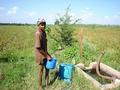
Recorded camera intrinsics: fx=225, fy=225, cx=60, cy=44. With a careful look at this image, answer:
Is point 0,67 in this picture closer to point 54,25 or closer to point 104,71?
point 104,71

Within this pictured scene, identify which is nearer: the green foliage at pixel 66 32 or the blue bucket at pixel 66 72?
the blue bucket at pixel 66 72

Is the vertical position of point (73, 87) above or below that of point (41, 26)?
below

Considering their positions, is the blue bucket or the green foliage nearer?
the blue bucket

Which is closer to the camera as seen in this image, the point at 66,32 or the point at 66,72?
the point at 66,72

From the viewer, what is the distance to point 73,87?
276 inches

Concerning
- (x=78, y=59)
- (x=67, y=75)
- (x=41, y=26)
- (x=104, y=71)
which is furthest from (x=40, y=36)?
(x=78, y=59)

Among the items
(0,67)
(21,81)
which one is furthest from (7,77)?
(0,67)

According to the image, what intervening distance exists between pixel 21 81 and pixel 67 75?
64.6 inches

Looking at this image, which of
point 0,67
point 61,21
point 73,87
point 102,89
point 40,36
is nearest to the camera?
point 102,89

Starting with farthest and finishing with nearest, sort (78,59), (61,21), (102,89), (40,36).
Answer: (61,21) < (78,59) < (40,36) < (102,89)

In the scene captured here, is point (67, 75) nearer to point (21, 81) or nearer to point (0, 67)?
point (21, 81)

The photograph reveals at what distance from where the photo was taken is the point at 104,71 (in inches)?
322

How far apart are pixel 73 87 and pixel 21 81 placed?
1.91 metres

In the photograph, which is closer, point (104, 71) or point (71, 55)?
point (104, 71)
